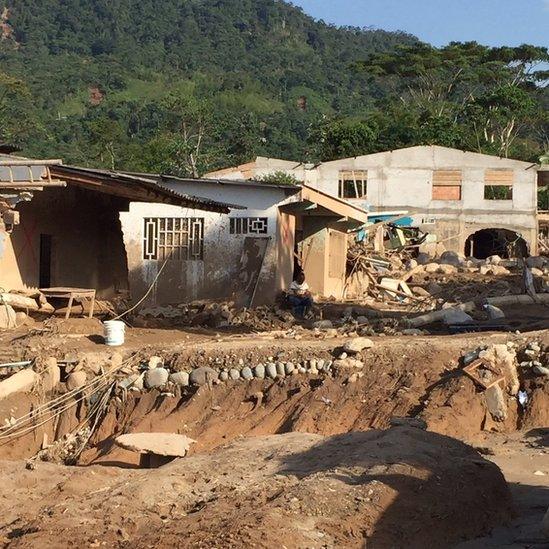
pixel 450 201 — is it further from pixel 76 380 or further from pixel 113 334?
pixel 76 380

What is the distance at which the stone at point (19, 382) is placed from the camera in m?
12.6

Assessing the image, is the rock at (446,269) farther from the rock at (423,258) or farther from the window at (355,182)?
the window at (355,182)

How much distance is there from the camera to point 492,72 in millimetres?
52656

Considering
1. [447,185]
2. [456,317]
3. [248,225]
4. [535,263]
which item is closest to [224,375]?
[456,317]

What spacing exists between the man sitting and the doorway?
14.9 ft

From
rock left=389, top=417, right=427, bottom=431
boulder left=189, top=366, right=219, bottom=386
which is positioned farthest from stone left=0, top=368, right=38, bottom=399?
rock left=389, top=417, right=427, bottom=431

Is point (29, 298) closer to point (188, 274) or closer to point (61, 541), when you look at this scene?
point (188, 274)

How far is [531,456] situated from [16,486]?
530 cm

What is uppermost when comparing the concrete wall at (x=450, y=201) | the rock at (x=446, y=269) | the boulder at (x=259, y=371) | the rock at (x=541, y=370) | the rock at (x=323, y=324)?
the concrete wall at (x=450, y=201)

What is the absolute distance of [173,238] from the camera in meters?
18.3

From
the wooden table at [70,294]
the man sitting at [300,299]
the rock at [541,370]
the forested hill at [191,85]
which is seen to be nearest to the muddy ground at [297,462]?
the rock at [541,370]

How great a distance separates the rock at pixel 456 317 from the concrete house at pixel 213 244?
352 centimetres

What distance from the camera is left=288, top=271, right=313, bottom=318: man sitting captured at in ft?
57.7

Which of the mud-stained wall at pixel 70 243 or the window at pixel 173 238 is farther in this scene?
the window at pixel 173 238
